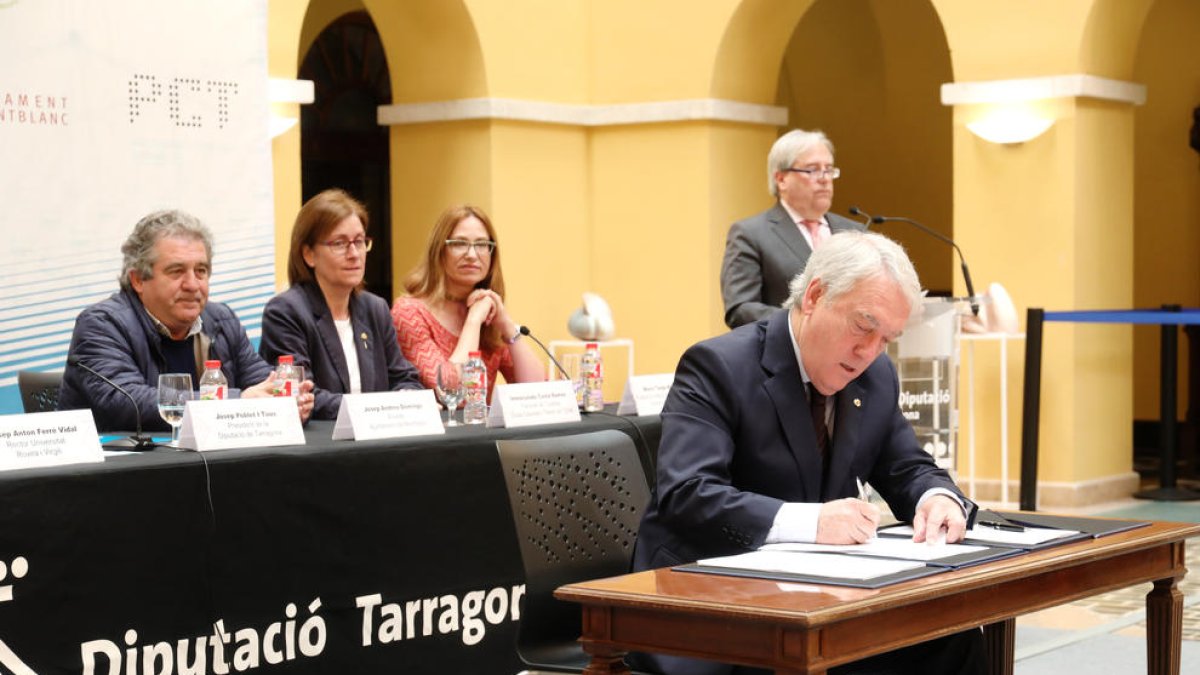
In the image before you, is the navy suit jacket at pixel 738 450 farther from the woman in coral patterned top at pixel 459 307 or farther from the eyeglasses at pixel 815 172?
the eyeglasses at pixel 815 172

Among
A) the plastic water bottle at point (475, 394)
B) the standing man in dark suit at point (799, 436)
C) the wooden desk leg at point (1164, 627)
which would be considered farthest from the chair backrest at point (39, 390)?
the wooden desk leg at point (1164, 627)

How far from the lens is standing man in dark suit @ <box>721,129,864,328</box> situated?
18.6 feet

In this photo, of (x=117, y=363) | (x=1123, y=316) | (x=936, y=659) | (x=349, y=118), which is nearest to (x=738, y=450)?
(x=936, y=659)

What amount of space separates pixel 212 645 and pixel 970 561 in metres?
1.82

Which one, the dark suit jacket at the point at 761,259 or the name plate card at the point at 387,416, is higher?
the dark suit jacket at the point at 761,259

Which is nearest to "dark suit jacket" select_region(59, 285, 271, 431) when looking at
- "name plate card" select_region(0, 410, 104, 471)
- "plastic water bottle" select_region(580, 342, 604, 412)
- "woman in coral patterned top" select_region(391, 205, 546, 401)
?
"name plate card" select_region(0, 410, 104, 471)

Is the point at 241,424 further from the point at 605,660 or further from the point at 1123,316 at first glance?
the point at 1123,316

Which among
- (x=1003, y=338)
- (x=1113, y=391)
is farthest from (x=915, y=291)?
(x=1113, y=391)

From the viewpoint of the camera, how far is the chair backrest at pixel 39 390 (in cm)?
477

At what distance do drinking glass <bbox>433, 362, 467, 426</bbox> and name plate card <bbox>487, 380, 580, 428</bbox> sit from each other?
22cm

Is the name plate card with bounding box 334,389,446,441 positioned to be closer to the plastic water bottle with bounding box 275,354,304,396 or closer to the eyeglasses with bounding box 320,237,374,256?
the plastic water bottle with bounding box 275,354,304,396

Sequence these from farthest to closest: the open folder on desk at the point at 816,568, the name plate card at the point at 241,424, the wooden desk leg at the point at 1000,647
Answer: the name plate card at the point at 241,424 < the wooden desk leg at the point at 1000,647 < the open folder on desk at the point at 816,568

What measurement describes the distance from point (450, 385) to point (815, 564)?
239cm

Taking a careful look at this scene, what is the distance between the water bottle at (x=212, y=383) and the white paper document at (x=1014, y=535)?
1.78m
